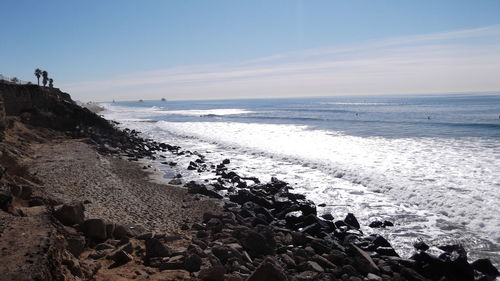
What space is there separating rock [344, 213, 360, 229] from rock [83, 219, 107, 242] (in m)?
6.21

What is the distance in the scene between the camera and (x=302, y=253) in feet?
25.2

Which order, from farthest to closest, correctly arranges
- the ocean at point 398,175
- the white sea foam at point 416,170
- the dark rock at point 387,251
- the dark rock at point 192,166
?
the dark rock at point 192,166, the white sea foam at point 416,170, the ocean at point 398,175, the dark rock at point 387,251

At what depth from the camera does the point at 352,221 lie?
33.3ft

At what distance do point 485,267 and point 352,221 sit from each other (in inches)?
133

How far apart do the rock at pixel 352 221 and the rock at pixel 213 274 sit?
5371mm

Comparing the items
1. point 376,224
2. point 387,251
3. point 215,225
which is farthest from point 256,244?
point 376,224

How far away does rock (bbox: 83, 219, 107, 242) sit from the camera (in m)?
6.74

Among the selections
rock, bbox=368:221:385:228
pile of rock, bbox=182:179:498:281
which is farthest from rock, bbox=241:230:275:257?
rock, bbox=368:221:385:228

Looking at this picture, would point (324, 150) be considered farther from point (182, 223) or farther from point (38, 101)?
point (38, 101)

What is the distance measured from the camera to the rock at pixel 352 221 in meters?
10.1

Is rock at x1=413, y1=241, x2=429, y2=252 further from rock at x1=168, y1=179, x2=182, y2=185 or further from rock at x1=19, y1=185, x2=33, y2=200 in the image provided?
rock at x1=168, y1=179, x2=182, y2=185

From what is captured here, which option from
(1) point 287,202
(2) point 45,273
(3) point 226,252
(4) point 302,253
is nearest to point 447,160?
(1) point 287,202

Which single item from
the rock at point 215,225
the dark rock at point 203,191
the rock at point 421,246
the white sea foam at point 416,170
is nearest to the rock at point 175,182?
the dark rock at point 203,191

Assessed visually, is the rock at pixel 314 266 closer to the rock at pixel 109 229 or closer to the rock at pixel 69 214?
the rock at pixel 109 229
